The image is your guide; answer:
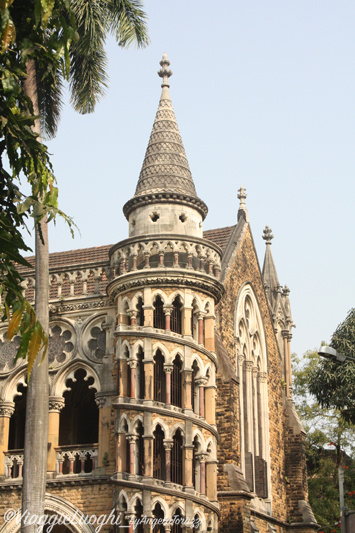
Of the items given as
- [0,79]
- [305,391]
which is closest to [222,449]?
[0,79]

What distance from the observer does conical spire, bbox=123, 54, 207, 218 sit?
23.2m

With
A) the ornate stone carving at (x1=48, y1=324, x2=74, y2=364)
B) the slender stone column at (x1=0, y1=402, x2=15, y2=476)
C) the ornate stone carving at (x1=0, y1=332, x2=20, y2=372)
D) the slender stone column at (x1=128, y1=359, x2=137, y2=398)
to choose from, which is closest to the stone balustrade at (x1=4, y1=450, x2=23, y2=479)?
the slender stone column at (x1=0, y1=402, x2=15, y2=476)

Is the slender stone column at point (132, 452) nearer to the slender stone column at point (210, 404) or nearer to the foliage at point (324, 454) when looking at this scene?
the slender stone column at point (210, 404)

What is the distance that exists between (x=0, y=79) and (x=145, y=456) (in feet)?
43.6

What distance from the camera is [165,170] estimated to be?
23.6m

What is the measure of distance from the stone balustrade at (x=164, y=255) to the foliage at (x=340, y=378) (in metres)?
4.77

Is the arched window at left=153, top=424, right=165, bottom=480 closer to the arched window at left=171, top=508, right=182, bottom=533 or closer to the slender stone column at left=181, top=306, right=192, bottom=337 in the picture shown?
the arched window at left=171, top=508, right=182, bottom=533

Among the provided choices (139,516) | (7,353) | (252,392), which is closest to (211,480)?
(139,516)

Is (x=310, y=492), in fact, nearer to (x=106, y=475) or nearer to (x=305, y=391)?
(x=305, y=391)

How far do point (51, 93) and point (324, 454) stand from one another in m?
26.7

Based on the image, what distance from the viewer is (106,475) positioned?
21.6 meters

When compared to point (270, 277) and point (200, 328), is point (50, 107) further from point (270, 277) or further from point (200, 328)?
point (270, 277)

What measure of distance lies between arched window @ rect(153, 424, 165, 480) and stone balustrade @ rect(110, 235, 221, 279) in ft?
13.6

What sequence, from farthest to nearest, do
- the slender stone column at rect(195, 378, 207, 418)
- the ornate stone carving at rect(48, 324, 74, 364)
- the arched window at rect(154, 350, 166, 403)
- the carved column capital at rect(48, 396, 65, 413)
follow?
1. the ornate stone carving at rect(48, 324, 74, 364)
2. the carved column capital at rect(48, 396, 65, 413)
3. the slender stone column at rect(195, 378, 207, 418)
4. the arched window at rect(154, 350, 166, 403)
